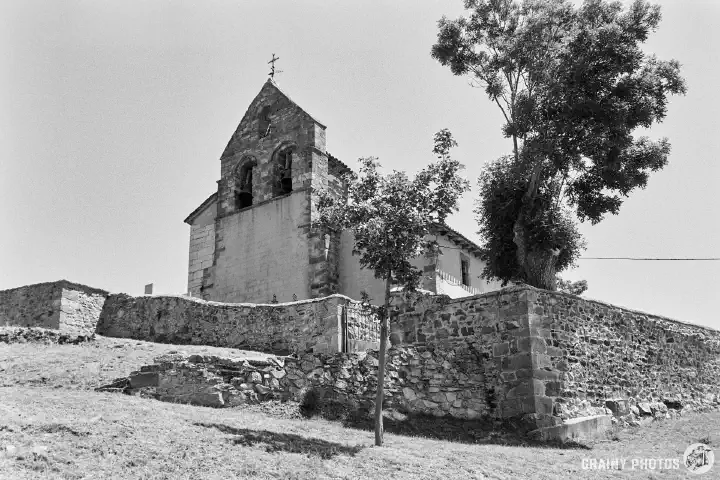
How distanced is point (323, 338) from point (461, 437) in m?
6.36

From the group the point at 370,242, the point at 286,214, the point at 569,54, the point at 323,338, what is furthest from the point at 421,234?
the point at 286,214

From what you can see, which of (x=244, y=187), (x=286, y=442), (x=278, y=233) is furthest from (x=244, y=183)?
(x=286, y=442)

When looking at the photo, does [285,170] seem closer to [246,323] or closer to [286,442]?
[246,323]

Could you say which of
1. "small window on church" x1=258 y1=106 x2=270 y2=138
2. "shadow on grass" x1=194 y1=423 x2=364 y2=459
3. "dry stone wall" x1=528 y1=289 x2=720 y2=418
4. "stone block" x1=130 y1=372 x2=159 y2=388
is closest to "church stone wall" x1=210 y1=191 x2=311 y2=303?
"small window on church" x1=258 y1=106 x2=270 y2=138

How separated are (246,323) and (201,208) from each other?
11.1 metres

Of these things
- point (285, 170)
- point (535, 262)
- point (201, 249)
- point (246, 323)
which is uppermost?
point (285, 170)

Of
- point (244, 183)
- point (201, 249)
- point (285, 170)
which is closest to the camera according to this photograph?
point (285, 170)

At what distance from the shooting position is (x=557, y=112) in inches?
869

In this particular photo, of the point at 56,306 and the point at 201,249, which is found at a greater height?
the point at 201,249

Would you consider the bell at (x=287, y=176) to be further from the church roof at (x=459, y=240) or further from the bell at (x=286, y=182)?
the church roof at (x=459, y=240)

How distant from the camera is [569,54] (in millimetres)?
21797

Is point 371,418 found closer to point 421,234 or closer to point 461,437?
point 461,437

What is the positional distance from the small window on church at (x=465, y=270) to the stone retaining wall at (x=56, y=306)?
13.8 meters

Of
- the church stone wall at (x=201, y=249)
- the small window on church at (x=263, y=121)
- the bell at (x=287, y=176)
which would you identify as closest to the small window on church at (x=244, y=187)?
the church stone wall at (x=201, y=249)
